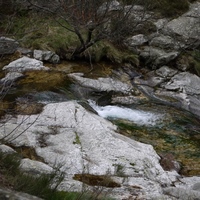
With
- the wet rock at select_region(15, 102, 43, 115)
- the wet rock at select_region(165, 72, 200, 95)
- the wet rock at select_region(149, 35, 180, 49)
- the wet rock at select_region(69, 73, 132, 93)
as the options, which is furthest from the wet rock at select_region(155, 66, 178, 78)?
the wet rock at select_region(15, 102, 43, 115)

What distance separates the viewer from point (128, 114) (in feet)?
26.4

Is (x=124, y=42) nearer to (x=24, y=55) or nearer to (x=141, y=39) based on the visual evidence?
(x=141, y=39)

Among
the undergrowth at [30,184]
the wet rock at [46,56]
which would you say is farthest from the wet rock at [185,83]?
the undergrowth at [30,184]

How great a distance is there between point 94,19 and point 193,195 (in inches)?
259

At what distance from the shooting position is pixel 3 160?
11.0ft

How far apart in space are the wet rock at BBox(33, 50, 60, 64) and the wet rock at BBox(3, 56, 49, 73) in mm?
355

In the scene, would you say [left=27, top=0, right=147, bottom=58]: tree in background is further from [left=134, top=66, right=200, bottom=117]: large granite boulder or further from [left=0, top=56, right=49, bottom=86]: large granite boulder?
[left=134, top=66, right=200, bottom=117]: large granite boulder

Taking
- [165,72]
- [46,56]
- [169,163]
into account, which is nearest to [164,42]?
[165,72]

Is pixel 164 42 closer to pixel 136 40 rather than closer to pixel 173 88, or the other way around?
pixel 136 40

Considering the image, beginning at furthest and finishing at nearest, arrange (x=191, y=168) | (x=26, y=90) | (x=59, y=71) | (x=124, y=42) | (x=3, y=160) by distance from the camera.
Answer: (x=124, y=42) < (x=59, y=71) < (x=26, y=90) < (x=191, y=168) < (x=3, y=160)

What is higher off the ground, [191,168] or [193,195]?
[193,195]

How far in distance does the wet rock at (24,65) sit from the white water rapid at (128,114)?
1.62m

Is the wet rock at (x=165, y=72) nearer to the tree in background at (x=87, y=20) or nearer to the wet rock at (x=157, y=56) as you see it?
the wet rock at (x=157, y=56)

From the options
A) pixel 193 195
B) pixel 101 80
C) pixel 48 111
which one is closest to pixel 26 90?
pixel 48 111
